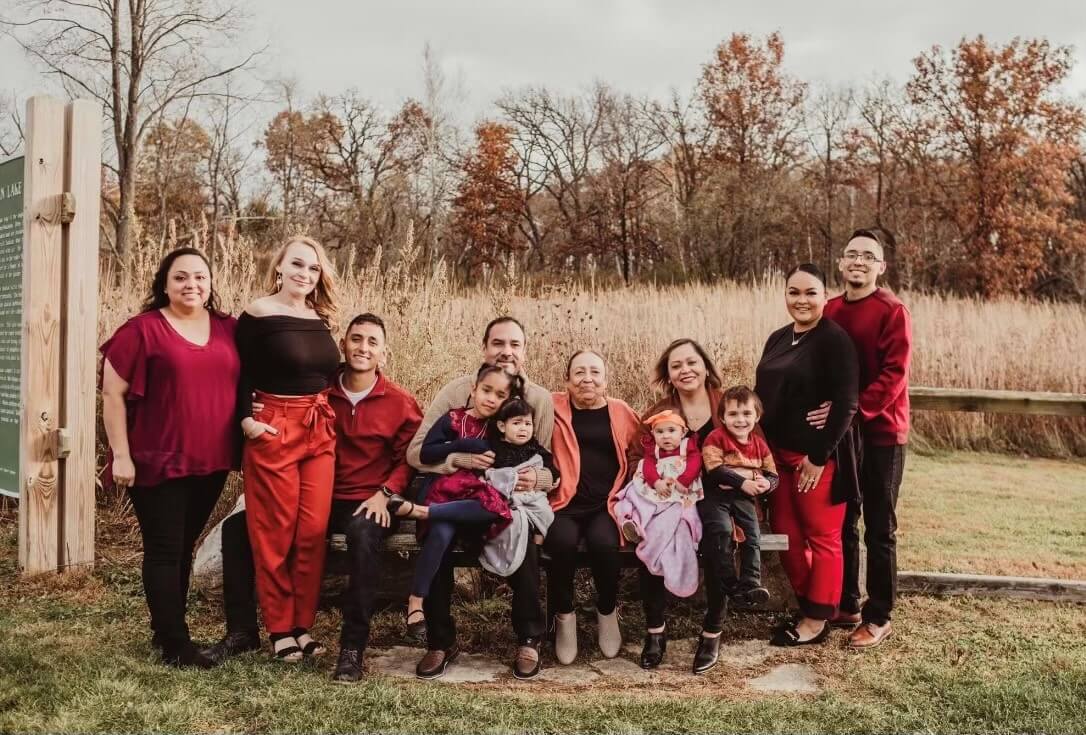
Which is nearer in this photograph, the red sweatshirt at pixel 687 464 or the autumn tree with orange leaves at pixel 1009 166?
the red sweatshirt at pixel 687 464

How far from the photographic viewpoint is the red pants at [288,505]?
3.55 m

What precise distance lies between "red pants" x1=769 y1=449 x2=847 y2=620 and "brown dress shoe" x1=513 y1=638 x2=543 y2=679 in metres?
1.25

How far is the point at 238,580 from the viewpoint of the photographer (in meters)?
3.62

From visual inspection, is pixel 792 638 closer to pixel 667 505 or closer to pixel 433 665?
pixel 667 505

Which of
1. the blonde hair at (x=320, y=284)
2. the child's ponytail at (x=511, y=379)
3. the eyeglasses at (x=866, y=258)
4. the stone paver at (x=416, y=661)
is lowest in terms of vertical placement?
the stone paver at (x=416, y=661)

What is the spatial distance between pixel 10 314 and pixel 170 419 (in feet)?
6.94

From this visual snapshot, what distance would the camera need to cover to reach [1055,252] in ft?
81.0

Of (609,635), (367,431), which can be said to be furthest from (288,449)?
(609,635)

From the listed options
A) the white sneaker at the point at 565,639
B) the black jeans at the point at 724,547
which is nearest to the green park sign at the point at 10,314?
the white sneaker at the point at 565,639

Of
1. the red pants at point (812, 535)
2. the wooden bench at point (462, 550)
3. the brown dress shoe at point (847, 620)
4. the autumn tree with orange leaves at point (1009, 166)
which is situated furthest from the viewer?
the autumn tree with orange leaves at point (1009, 166)

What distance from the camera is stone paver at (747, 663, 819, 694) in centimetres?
338

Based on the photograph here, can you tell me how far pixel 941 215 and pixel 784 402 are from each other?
78.1 ft

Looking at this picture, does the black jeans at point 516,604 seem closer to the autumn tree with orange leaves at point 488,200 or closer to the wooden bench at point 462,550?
the wooden bench at point 462,550

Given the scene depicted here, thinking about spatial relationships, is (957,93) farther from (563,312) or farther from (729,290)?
(563,312)
